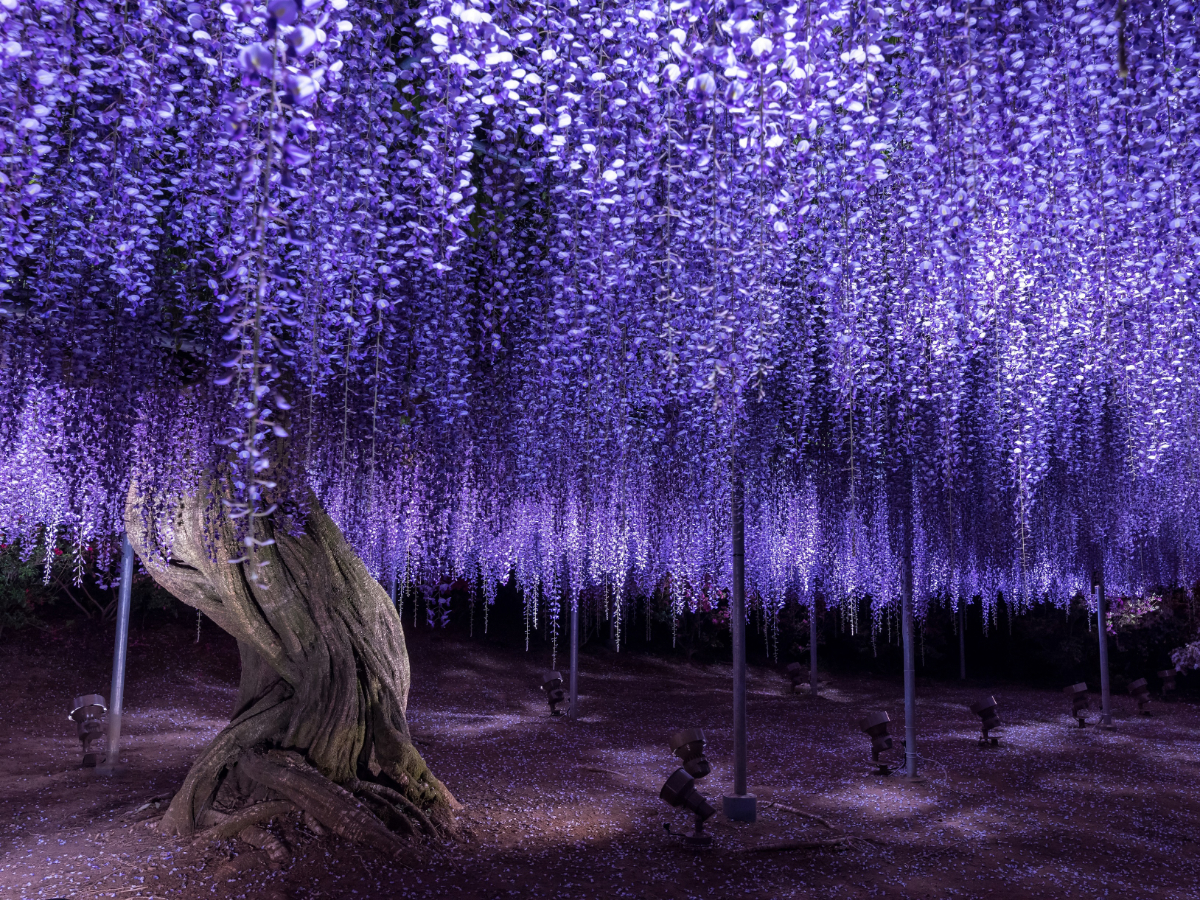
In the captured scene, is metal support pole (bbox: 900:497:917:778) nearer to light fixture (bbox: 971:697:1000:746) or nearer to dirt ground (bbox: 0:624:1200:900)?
dirt ground (bbox: 0:624:1200:900)

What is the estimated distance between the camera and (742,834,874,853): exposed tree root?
4969 mm

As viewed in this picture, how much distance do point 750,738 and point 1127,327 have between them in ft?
22.0

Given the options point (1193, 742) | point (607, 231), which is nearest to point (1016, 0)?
point (607, 231)

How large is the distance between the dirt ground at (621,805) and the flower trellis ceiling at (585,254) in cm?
196

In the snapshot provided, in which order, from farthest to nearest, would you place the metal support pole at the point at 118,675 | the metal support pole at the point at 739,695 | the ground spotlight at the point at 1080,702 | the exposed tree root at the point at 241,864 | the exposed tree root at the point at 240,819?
the ground spotlight at the point at 1080,702 < the metal support pole at the point at 118,675 < the metal support pole at the point at 739,695 < the exposed tree root at the point at 240,819 < the exposed tree root at the point at 241,864

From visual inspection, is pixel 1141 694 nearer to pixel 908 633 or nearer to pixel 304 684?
pixel 908 633

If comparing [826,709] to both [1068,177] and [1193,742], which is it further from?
[1068,177]

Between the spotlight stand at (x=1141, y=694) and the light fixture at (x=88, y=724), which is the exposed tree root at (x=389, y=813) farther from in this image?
the spotlight stand at (x=1141, y=694)

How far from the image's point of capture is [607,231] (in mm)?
3367

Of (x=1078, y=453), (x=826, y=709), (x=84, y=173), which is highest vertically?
(x=84, y=173)

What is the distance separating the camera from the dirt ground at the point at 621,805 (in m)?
4.30

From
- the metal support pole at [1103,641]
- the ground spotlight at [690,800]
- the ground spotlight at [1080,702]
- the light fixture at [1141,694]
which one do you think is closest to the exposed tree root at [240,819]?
the ground spotlight at [690,800]

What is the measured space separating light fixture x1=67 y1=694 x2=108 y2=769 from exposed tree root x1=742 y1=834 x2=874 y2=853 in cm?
542

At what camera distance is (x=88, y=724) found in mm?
6652
